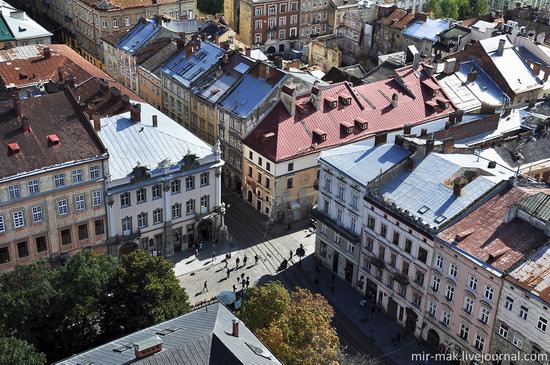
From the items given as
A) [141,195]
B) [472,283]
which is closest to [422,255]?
[472,283]

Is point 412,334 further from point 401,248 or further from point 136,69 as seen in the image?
point 136,69

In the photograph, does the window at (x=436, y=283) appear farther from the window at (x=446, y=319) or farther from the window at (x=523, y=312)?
the window at (x=523, y=312)

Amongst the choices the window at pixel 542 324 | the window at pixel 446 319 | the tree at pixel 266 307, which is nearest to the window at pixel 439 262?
the window at pixel 446 319

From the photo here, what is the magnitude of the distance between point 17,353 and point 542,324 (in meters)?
50.1

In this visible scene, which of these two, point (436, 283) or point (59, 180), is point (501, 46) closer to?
point (436, 283)

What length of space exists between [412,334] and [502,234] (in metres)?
18.1

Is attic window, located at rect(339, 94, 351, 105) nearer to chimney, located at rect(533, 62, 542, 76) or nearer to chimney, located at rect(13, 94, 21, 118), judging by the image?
chimney, located at rect(533, 62, 542, 76)

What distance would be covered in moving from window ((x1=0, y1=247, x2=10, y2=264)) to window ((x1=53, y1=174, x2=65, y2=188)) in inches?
385

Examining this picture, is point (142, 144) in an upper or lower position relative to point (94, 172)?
upper

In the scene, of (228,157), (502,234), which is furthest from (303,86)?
(502,234)

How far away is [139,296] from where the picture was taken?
72.9m

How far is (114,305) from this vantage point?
73375 mm

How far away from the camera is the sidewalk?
87.6 metres

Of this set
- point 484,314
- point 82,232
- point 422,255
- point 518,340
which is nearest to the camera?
point 518,340
